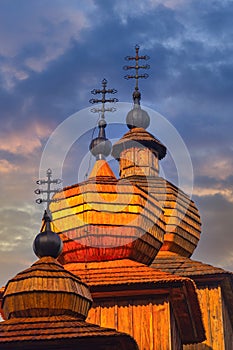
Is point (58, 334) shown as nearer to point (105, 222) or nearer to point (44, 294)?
point (44, 294)

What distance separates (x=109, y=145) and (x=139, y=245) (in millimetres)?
3791

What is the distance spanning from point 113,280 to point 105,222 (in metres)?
2.20

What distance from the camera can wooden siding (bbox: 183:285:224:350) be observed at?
988 inches

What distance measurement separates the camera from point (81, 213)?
829 inches

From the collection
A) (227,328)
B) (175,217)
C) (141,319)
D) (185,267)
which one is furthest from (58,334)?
(227,328)

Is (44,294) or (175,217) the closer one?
(44,294)

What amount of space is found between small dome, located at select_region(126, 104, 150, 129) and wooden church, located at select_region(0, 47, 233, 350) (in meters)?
4.18

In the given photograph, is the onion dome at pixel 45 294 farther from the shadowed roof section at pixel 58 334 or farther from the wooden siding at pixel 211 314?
the wooden siding at pixel 211 314

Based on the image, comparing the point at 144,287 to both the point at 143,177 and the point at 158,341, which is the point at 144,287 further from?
the point at 143,177

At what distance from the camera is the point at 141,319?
1889cm

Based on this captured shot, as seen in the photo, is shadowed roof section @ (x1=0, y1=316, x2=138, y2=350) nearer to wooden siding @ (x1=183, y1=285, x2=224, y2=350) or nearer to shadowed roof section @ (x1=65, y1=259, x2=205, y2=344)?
shadowed roof section @ (x1=65, y1=259, x2=205, y2=344)

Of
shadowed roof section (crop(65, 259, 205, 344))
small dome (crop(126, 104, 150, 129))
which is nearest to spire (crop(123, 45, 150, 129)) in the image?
small dome (crop(126, 104, 150, 129))

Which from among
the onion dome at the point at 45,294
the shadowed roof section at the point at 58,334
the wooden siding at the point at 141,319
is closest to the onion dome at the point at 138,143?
the wooden siding at the point at 141,319

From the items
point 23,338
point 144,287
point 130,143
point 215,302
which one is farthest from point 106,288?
point 130,143
